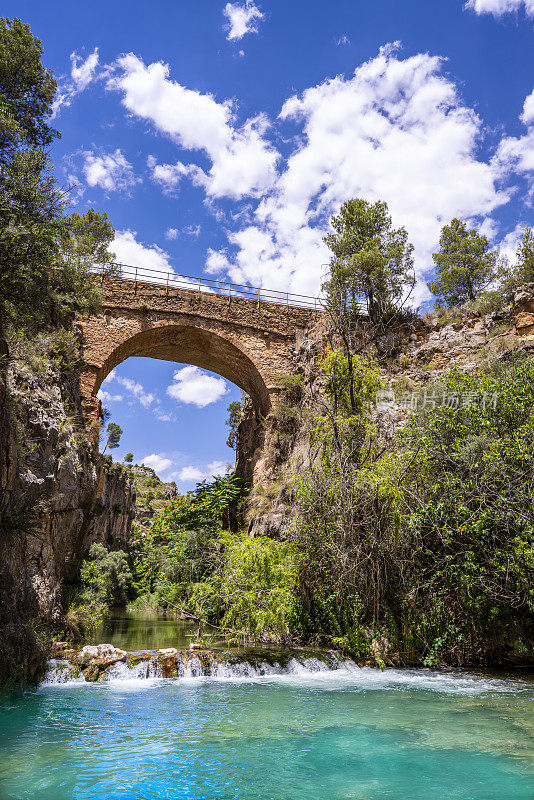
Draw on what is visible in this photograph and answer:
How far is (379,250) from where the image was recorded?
69.1ft

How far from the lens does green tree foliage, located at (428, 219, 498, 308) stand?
2448 centimetres

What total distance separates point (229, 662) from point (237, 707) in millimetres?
2641

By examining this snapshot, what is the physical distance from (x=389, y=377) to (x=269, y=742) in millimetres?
13620

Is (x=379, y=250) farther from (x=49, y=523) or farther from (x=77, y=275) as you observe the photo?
(x=49, y=523)

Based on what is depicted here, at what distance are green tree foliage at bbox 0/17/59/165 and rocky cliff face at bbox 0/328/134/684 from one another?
28.5ft

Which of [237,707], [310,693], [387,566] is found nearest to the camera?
[237,707]

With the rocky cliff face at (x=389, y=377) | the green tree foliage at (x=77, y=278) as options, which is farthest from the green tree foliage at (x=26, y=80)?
the rocky cliff face at (x=389, y=377)

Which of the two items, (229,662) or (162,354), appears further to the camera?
(162,354)

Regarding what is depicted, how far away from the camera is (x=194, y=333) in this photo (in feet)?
64.5

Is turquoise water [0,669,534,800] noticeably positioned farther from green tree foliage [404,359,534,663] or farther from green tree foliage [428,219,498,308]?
green tree foliage [428,219,498,308]

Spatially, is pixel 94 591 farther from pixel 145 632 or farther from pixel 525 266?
pixel 525 266

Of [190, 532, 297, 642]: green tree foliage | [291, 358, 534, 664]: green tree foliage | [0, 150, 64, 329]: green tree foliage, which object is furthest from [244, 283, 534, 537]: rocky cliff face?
[0, 150, 64, 329]: green tree foliage

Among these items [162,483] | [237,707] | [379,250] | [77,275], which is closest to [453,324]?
[379,250]

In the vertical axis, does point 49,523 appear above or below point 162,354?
below
